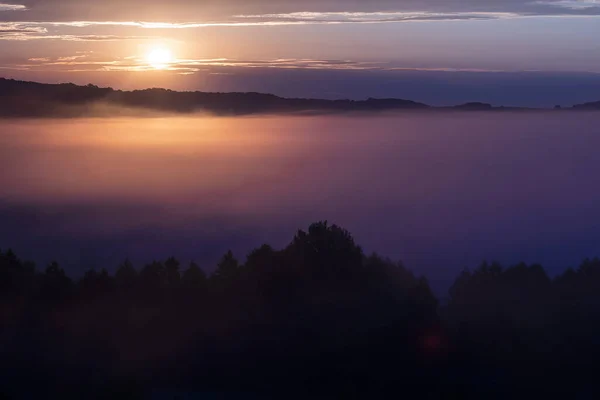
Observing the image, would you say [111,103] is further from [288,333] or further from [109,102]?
[288,333]

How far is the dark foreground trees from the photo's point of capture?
11516mm

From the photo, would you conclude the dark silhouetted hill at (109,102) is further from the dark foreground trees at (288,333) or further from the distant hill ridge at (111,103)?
the dark foreground trees at (288,333)

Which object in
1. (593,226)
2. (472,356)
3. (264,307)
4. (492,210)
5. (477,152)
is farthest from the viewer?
(477,152)

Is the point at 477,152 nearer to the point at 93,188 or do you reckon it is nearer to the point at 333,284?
the point at 93,188

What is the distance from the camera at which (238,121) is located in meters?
58.7

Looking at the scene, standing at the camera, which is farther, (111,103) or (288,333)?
(111,103)

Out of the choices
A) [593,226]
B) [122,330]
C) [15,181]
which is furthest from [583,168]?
[122,330]

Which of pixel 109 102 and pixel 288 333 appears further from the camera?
pixel 109 102

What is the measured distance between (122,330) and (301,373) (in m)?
3.66

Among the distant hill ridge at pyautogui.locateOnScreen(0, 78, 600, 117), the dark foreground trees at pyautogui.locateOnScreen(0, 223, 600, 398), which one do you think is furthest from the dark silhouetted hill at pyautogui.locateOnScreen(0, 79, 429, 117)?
the dark foreground trees at pyautogui.locateOnScreen(0, 223, 600, 398)

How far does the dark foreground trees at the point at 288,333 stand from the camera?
37.8 ft

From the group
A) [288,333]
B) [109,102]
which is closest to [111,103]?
[109,102]

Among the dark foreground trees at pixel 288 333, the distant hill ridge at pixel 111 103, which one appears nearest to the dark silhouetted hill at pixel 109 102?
the distant hill ridge at pixel 111 103

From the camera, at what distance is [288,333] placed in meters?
13.1
